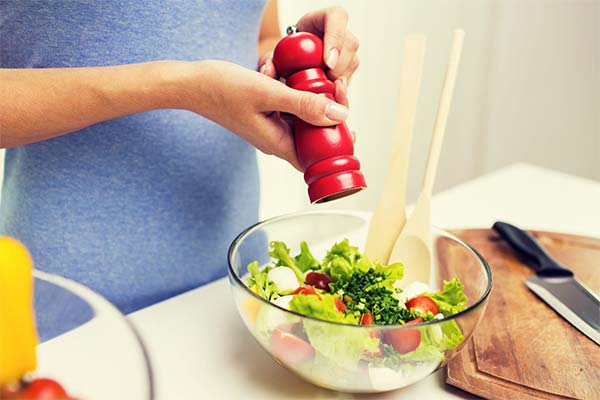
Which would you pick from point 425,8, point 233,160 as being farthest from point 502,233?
point 425,8

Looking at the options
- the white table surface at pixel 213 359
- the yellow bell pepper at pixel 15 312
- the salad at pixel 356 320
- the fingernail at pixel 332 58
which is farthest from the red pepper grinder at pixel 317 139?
the yellow bell pepper at pixel 15 312

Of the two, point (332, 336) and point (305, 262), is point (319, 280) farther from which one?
point (332, 336)

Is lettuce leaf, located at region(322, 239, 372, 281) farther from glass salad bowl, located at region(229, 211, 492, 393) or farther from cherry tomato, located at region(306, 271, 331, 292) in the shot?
glass salad bowl, located at region(229, 211, 492, 393)

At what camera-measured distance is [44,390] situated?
0.20m

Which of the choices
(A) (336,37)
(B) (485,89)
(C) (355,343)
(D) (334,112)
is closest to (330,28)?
(A) (336,37)

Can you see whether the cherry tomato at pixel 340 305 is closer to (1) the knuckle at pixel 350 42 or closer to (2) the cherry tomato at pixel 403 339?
(2) the cherry tomato at pixel 403 339

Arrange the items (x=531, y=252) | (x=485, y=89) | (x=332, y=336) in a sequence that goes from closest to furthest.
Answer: (x=332, y=336) < (x=531, y=252) < (x=485, y=89)

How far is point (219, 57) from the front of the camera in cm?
92

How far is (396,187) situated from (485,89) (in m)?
2.05

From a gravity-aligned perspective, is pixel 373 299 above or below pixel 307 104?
below

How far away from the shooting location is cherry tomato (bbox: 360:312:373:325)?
2.06 ft

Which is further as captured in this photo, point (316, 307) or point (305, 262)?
point (305, 262)

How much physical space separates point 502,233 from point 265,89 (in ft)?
2.01

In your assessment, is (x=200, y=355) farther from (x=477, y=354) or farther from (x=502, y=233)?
(x=502, y=233)
